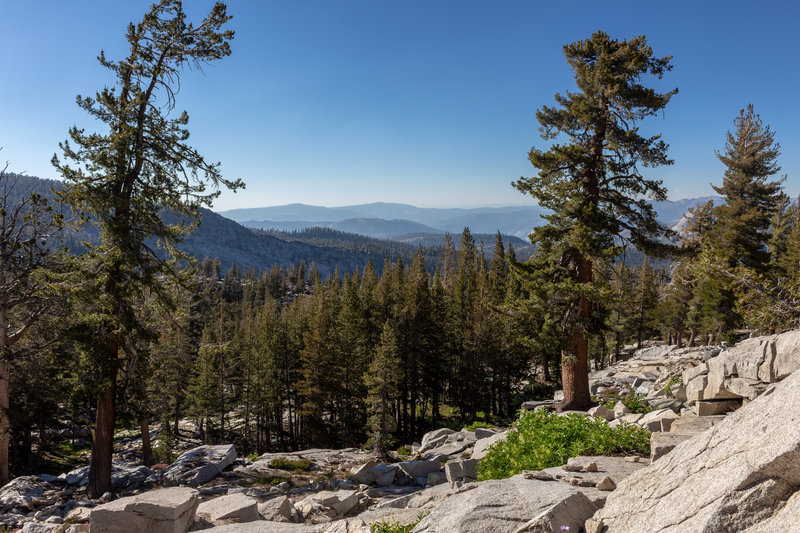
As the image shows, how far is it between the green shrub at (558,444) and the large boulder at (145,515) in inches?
238

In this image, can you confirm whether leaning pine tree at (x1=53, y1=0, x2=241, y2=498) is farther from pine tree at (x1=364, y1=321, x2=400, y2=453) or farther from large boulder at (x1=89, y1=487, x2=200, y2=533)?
pine tree at (x1=364, y1=321, x2=400, y2=453)

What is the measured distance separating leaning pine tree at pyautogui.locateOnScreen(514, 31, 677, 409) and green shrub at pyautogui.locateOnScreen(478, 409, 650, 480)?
642 centimetres

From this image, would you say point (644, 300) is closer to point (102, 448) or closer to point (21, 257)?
point (102, 448)

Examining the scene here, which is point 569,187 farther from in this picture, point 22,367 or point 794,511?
point 22,367

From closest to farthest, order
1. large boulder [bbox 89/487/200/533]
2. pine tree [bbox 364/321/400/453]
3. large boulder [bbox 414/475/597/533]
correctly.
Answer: large boulder [bbox 414/475/597/533] < large boulder [bbox 89/487/200/533] < pine tree [bbox 364/321/400/453]

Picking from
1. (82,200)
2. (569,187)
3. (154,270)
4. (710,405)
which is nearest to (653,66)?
(569,187)

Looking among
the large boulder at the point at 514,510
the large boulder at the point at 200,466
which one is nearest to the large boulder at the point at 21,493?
the large boulder at the point at 200,466

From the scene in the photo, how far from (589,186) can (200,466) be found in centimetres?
1848

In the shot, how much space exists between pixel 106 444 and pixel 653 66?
2272cm

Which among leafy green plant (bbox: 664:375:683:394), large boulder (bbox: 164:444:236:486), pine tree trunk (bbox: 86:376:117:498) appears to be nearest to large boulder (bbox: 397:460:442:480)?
large boulder (bbox: 164:444:236:486)

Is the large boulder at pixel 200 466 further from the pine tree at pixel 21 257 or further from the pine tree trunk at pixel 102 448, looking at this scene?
the pine tree at pixel 21 257

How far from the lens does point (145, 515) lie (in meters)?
7.46

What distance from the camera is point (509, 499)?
213 inches

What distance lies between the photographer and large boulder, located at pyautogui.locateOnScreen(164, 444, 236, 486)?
15.0 metres
